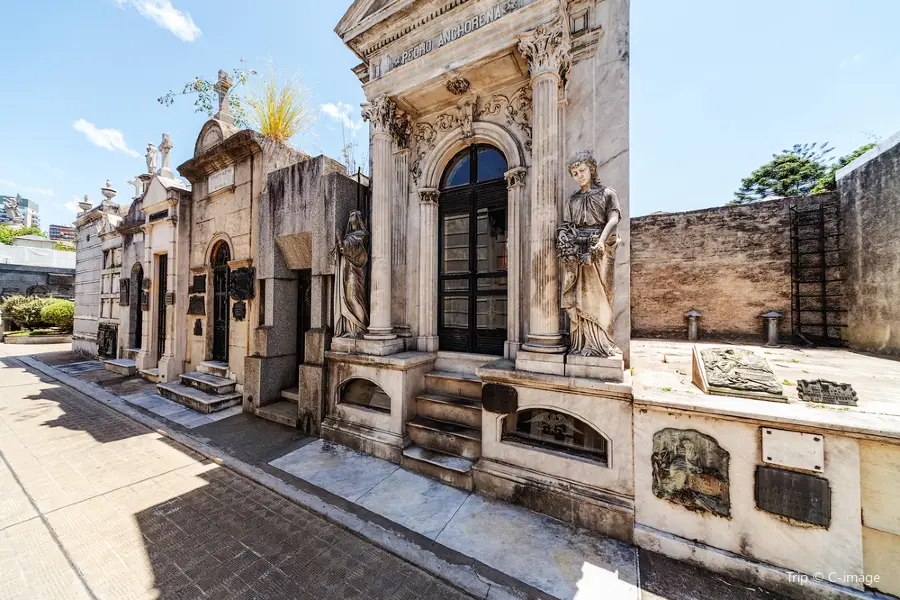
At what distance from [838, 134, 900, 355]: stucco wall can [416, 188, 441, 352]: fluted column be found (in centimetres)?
1275

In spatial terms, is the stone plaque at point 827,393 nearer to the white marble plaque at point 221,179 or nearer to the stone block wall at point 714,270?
the white marble plaque at point 221,179

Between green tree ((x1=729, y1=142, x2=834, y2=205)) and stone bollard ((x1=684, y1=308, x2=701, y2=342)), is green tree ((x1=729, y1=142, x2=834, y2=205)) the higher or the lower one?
the higher one

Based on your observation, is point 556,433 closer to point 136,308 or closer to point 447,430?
point 447,430

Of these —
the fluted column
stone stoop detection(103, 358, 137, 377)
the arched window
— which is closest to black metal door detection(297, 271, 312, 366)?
the fluted column

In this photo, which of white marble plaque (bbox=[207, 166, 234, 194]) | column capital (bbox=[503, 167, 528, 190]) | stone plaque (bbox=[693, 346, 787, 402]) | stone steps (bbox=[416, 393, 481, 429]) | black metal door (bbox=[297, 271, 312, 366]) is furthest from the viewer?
white marble plaque (bbox=[207, 166, 234, 194])

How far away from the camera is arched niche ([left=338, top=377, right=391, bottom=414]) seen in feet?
16.0

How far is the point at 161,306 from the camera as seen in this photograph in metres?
9.16

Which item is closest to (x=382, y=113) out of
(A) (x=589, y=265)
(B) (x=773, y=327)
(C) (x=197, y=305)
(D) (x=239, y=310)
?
(A) (x=589, y=265)

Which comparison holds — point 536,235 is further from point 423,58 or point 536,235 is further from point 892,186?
point 892,186

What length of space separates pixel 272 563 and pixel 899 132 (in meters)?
16.6

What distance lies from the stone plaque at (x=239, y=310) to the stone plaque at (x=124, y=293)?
662 centimetres

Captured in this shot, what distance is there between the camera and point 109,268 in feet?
39.2

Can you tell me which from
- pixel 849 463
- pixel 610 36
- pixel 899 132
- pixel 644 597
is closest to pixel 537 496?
pixel 644 597

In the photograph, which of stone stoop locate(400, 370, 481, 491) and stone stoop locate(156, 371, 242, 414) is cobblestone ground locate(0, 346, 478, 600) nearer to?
stone stoop locate(400, 370, 481, 491)
